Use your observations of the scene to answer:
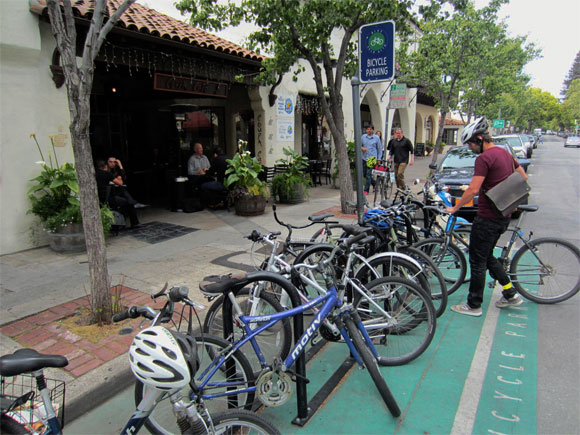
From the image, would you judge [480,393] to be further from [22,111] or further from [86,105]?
[22,111]

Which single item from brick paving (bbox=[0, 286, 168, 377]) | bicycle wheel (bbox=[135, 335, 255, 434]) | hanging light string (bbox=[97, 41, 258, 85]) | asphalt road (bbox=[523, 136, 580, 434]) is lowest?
asphalt road (bbox=[523, 136, 580, 434])

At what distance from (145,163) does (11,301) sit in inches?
380

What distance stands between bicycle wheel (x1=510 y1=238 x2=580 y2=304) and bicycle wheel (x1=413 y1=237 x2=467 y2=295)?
0.57 m

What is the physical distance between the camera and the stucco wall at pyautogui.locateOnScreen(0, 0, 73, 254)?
18.8 feet

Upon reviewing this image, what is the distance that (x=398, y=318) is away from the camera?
3521mm

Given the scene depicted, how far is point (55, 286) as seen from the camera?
489cm

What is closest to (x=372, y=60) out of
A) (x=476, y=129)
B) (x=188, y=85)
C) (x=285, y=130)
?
(x=476, y=129)

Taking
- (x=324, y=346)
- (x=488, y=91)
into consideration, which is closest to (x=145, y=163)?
(x=324, y=346)

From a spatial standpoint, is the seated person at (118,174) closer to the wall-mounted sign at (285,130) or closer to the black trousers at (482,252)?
the wall-mounted sign at (285,130)

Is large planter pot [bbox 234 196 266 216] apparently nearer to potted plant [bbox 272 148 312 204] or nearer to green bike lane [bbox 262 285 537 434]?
potted plant [bbox 272 148 312 204]

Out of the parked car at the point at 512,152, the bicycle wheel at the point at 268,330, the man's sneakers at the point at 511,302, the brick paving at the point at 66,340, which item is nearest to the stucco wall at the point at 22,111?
the brick paving at the point at 66,340

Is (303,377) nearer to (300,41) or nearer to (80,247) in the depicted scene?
(80,247)

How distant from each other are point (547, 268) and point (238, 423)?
4079 mm

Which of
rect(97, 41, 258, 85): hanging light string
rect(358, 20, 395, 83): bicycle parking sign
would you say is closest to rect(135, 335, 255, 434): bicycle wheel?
rect(358, 20, 395, 83): bicycle parking sign
